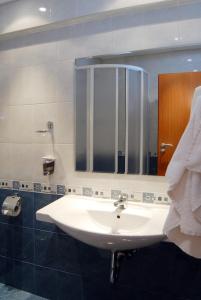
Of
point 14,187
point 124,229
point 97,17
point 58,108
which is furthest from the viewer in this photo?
point 14,187

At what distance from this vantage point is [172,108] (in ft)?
5.14

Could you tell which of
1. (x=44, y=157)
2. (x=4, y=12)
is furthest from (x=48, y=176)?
(x=4, y=12)

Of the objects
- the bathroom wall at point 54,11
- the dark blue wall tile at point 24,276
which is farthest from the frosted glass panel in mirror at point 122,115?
the dark blue wall tile at point 24,276

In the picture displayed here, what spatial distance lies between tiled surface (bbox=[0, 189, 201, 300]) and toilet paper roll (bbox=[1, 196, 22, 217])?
0.18ft

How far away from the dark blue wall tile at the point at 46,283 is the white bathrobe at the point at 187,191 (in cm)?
116

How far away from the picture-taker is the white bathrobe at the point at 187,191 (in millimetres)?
1088

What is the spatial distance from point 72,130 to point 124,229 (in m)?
0.74

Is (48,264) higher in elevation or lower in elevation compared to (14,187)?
lower

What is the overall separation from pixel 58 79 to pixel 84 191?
2.59 ft

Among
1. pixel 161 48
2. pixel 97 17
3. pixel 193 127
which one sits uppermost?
pixel 97 17

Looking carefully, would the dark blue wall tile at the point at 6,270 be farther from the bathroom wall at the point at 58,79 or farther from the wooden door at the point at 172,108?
the wooden door at the point at 172,108

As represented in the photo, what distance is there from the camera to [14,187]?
2.05 metres

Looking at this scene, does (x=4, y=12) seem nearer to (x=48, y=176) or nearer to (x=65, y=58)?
(x=65, y=58)

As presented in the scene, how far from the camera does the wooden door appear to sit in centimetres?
153
